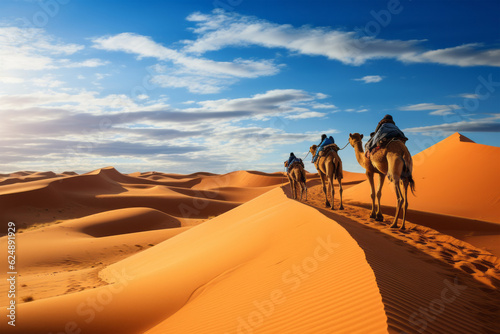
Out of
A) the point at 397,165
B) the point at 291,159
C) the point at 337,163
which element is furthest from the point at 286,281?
the point at 291,159

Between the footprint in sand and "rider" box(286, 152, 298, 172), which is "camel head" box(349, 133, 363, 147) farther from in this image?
the footprint in sand

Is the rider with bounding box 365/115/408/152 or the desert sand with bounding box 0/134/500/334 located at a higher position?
the rider with bounding box 365/115/408/152

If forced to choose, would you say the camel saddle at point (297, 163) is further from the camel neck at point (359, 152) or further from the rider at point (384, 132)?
the rider at point (384, 132)

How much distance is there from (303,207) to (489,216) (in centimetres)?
1174

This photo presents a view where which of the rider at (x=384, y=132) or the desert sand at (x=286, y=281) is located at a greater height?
the rider at (x=384, y=132)

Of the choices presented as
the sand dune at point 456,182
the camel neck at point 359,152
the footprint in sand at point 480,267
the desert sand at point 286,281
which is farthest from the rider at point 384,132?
the sand dune at point 456,182

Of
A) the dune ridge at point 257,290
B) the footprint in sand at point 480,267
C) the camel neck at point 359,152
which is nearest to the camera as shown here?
the dune ridge at point 257,290

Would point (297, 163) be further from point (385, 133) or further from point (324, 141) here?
point (385, 133)

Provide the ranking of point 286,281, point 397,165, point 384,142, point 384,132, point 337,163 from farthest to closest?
point 337,163 → point 384,132 → point 384,142 → point 397,165 → point 286,281

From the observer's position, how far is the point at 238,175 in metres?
90.5

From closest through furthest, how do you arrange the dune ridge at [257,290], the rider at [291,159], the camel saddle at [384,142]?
the dune ridge at [257,290]
the camel saddle at [384,142]
the rider at [291,159]

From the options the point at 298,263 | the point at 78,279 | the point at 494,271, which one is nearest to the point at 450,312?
the point at 298,263

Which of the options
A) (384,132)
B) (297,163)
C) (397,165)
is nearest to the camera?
(397,165)

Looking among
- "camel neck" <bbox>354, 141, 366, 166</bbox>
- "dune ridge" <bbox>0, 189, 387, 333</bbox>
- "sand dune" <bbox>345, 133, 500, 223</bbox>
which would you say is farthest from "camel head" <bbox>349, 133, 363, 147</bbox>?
"sand dune" <bbox>345, 133, 500, 223</bbox>
